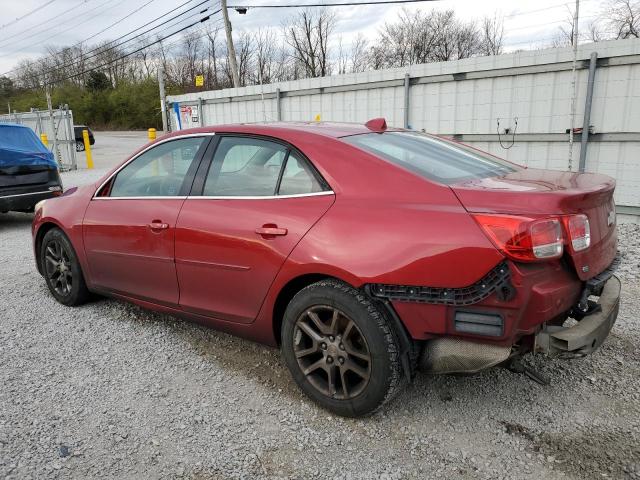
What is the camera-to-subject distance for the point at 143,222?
3496mm

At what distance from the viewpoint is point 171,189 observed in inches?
137

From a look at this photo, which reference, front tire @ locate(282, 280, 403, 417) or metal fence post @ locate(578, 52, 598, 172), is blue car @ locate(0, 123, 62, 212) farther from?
metal fence post @ locate(578, 52, 598, 172)

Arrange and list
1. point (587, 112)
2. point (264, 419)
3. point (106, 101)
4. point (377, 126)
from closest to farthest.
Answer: point (264, 419) → point (377, 126) → point (587, 112) → point (106, 101)

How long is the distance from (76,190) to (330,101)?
22.6ft

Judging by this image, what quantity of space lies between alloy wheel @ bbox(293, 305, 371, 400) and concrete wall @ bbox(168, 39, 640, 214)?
6268 millimetres

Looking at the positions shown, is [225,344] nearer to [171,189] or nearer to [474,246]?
[171,189]

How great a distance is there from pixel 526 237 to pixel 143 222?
2.49 m

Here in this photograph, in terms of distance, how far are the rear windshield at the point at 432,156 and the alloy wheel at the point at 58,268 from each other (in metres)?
2.84

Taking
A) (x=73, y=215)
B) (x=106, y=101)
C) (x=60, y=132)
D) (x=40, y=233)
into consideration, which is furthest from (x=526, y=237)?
(x=106, y=101)

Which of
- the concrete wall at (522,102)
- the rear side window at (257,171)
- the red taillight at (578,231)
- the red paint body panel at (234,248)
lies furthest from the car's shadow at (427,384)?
the concrete wall at (522,102)

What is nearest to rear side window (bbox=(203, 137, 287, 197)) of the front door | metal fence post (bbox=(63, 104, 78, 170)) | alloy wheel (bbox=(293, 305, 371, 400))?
the front door

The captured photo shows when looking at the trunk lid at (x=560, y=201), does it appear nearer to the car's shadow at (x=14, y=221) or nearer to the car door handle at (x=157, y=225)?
the car door handle at (x=157, y=225)

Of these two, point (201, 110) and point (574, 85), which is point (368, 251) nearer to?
point (574, 85)

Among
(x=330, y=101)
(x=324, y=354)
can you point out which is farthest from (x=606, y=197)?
(x=330, y=101)
